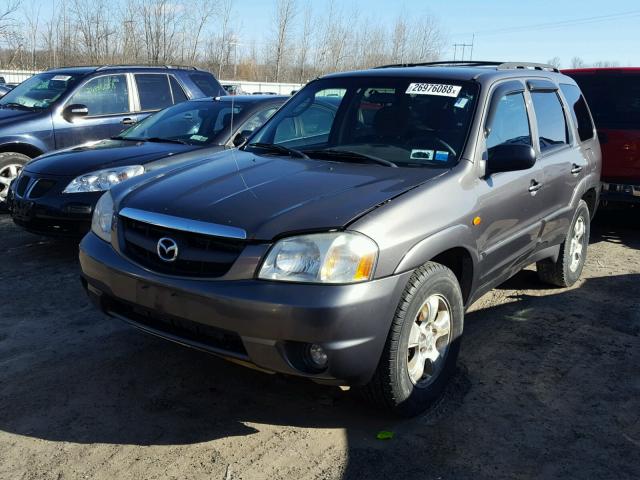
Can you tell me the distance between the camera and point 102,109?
813 cm

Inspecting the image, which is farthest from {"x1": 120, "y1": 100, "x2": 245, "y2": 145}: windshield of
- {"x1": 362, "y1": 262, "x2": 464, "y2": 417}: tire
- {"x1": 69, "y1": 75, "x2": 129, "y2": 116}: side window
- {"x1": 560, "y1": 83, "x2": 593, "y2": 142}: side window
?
{"x1": 362, "y1": 262, "x2": 464, "y2": 417}: tire

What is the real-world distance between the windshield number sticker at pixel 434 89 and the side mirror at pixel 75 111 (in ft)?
16.7

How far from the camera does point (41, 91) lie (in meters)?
8.17

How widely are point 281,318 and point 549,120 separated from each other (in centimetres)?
308

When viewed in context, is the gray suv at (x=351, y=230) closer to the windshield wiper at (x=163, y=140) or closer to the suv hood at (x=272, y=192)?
the suv hood at (x=272, y=192)

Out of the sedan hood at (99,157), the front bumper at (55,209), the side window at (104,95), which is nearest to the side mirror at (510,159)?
the sedan hood at (99,157)

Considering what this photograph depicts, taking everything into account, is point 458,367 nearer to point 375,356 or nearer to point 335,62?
point 375,356

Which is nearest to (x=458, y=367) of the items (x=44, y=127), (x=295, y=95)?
(x=295, y=95)

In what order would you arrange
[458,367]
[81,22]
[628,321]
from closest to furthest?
1. [458,367]
2. [628,321]
3. [81,22]

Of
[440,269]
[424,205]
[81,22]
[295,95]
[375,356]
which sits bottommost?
[375,356]

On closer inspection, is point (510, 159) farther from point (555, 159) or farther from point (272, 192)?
point (272, 192)

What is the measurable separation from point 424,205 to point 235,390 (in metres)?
1.47

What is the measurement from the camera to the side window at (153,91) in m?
8.47

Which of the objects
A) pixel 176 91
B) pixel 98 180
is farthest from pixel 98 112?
pixel 98 180
